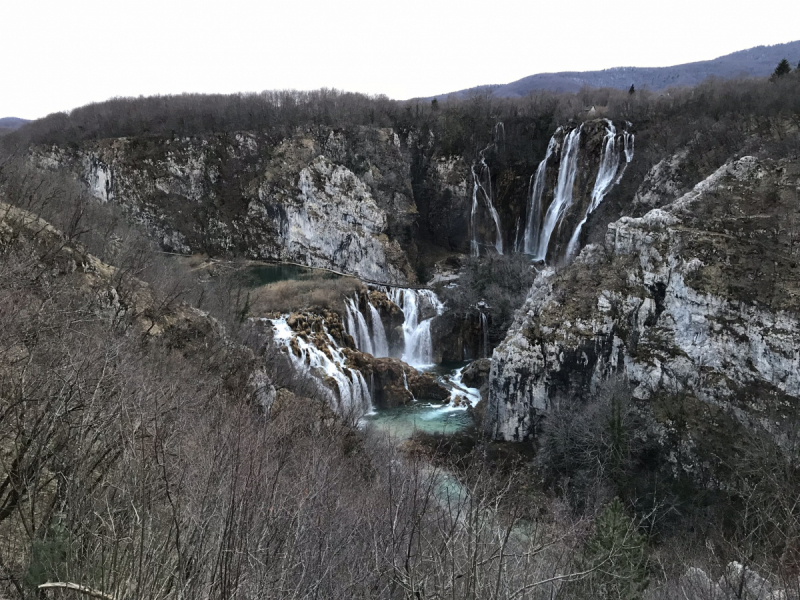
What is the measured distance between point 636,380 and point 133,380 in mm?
17272

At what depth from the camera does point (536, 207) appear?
47031 mm

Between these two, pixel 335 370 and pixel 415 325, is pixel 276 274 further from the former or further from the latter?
pixel 335 370

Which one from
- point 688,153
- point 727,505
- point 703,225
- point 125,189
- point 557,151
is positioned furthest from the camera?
point 125,189

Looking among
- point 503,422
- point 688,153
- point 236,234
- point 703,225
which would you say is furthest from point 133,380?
point 236,234

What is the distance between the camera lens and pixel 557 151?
151ft

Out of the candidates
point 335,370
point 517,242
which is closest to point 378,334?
point 335,370

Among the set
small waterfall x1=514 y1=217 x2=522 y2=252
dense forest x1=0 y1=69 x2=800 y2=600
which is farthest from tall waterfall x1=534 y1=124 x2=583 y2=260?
dense forest x1=0 y1=69 x2=800 y2=600

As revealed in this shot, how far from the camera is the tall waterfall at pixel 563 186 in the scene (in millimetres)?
43625

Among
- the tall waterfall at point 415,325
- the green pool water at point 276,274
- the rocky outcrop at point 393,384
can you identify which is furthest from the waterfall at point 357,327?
the green pool water at point 276,274

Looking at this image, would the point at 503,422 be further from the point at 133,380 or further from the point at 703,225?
the point at 133,380

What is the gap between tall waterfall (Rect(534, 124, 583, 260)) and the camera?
43625 mm

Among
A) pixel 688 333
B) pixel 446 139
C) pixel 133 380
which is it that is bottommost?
pixel 688 333

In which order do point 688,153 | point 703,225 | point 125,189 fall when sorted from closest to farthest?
point 703,225 → point 688,153 → point 125,189

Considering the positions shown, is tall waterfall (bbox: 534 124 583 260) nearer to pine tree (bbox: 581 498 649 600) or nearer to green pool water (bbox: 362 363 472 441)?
green pool water (bbox: 362 363 472 441)
